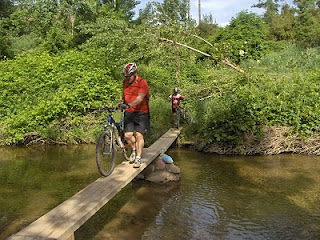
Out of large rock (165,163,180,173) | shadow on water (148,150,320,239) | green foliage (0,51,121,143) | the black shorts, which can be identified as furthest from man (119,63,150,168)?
green foliage (0,51,121,143)

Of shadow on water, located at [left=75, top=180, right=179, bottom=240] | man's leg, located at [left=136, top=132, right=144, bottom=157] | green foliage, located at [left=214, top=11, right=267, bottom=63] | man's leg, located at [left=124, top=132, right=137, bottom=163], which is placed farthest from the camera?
green foliage, located at [left=214, top=11, right=267, bottom=63]

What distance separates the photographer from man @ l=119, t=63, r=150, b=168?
579cm

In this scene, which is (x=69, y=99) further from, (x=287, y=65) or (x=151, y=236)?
(x=287, y=65)

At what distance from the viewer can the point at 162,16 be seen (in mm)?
13516

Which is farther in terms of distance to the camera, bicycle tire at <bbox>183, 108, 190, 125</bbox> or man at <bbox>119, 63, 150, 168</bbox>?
bicycle tire at <bbox>183, 108, 190, 125</bbox>

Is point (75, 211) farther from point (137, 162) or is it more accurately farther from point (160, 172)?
point (160, 172)

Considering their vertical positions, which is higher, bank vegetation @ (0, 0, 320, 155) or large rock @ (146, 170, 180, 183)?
bank vegetation @ (0, 0, 320, 155)

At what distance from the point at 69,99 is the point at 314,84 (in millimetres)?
8396

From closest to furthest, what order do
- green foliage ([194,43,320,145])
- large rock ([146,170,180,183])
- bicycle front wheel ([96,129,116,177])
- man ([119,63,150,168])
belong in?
1. bicycle front wheel ([96,129,116,177])
2. man ([119,63,150,168])
3. large rock ([146,170,180,183])
4. green foliage ([194,43,320,145])

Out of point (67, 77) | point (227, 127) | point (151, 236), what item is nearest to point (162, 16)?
point (67, 77)

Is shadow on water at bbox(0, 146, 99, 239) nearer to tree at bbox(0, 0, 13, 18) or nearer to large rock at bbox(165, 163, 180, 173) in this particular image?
large rock at bbox(165, 163, 180, 173)

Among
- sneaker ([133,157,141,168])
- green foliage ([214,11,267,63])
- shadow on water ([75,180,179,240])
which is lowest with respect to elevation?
shadow on water ([75,180,179,240])

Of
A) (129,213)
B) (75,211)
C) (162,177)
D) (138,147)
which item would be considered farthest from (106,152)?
(162,177)

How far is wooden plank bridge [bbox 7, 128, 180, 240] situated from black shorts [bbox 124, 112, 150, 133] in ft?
2.49
